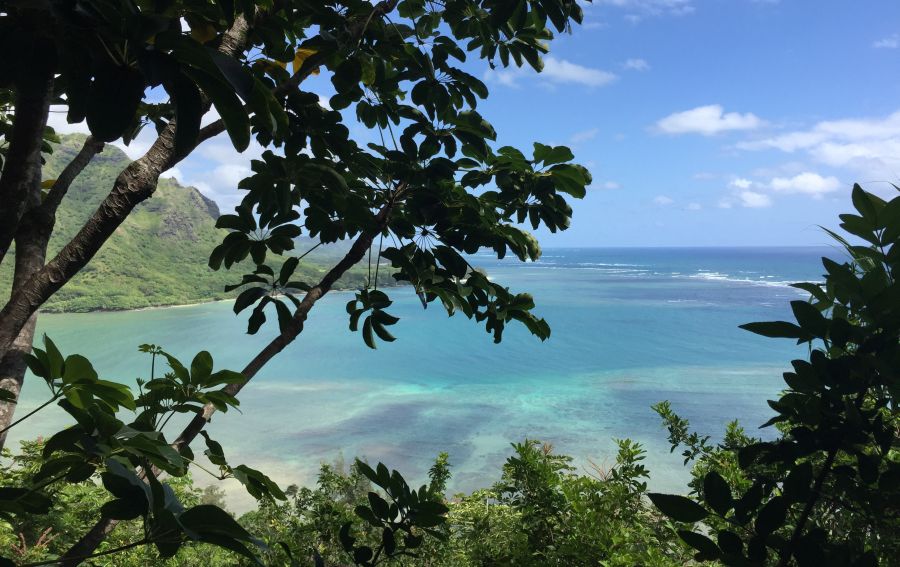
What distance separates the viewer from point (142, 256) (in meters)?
36.8

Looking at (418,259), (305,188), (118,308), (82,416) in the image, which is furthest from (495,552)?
(118,308)

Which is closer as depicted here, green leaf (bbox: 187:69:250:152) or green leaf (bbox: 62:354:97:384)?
green leaf (bbox: 187:69:250:152)

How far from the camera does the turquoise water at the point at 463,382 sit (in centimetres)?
1190

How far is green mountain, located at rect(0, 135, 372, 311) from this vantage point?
30969 mm

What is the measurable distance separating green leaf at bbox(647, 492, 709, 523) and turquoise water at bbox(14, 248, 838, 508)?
4.80m

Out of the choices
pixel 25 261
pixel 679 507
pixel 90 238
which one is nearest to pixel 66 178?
pixel 25 261

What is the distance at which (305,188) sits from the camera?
951mm

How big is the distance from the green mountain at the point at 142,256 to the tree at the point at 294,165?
81.7 feet

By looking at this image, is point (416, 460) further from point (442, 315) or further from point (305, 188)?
point (442, 315)

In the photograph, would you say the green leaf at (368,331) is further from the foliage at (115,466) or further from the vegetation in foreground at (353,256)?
the foliage at (115,466)

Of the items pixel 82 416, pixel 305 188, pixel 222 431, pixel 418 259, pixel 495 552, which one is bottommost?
pixel 222 431

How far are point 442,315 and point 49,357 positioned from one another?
32.1 m

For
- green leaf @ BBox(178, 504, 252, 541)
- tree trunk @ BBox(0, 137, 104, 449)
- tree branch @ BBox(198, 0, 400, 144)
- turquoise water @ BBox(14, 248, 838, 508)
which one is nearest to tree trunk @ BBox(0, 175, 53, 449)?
tree trunk @ BBox(0, 137, 104, 449)

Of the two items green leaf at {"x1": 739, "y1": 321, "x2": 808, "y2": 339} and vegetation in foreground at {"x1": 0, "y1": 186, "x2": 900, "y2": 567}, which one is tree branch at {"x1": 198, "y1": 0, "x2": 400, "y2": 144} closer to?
vegetation in foreground at {"x1": 0, "y1": 186, "x2": 900, "y2": 567}
